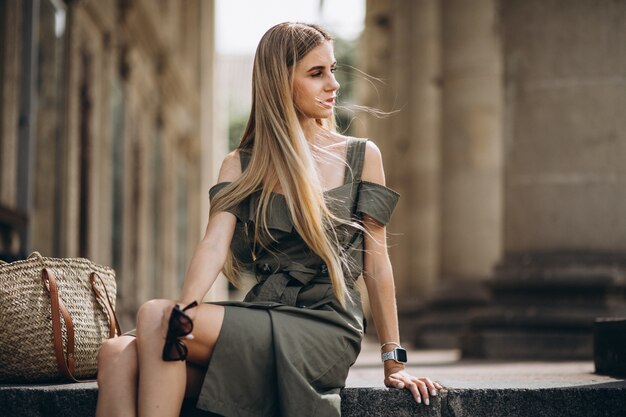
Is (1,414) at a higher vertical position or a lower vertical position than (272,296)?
lower

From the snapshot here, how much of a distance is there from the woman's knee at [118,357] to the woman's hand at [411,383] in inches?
42.9

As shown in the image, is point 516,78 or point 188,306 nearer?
point 188,306

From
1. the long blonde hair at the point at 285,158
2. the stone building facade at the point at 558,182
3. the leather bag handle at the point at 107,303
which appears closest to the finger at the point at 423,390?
the long blonde hair at the point at 285,158

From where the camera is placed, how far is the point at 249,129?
16.7ft

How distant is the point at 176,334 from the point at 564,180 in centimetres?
667

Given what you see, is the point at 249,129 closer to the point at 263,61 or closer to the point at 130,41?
the point at 263,61

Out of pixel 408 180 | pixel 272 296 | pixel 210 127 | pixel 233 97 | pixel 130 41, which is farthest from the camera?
pixel 233 97

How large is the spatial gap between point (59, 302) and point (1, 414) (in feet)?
1.76

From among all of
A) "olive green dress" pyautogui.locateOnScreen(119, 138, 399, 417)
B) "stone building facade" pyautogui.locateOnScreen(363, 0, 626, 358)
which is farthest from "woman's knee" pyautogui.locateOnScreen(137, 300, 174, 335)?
"stone building facade" pyautogui.locateOnScreen(363, 0, 626, 358)

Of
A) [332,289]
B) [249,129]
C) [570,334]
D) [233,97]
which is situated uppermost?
[233,97]

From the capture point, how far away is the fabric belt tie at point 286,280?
4.78 meters

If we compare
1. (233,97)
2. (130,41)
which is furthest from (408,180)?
(233,97)

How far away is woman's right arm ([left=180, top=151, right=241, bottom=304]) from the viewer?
4.49m

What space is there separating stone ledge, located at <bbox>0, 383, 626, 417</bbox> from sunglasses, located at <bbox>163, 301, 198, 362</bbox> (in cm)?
73
